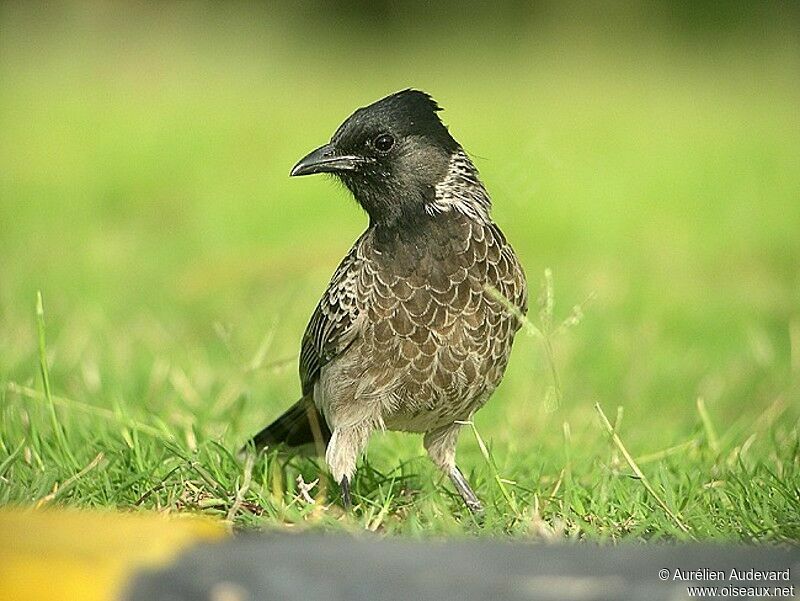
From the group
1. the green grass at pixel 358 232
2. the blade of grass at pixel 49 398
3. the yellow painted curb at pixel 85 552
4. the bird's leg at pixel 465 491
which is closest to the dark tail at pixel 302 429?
the green grass at pixel 358 232

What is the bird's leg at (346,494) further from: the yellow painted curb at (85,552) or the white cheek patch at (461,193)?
the yellow painted curb at (85,552)

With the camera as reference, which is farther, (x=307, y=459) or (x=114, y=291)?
(x=114, y=291)

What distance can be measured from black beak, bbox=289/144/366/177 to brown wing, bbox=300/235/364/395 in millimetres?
275

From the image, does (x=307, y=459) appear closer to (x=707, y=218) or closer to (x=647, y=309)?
(x=647, y=309)

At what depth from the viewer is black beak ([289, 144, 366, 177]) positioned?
418 cm

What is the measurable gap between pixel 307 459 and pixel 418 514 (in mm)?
1085

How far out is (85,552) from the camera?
8.81ft

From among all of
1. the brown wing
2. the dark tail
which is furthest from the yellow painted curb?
the dark tail

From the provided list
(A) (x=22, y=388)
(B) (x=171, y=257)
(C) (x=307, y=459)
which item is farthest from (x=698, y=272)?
(A) (x=22, y=388)

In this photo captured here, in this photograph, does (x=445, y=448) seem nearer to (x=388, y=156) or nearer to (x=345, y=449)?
(x=345, y=449)

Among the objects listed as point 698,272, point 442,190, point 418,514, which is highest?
point 442,190

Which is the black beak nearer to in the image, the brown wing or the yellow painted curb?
the brown wing

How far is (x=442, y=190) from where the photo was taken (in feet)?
14.3

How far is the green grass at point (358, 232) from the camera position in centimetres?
395
